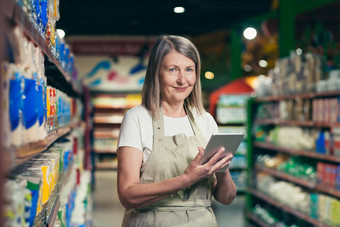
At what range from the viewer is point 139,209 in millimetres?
2354

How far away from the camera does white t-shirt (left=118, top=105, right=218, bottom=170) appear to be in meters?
2.30

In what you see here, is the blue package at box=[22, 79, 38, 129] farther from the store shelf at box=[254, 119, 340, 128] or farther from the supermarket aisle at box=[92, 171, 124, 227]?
the supermarket aisle at box=[92, 171, 124, 227]

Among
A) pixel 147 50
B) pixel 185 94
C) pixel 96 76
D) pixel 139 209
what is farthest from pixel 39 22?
pixel 96 76

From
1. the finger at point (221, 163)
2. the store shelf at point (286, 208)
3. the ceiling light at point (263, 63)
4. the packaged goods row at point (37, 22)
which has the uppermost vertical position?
the ceiling light at point (263, 63)

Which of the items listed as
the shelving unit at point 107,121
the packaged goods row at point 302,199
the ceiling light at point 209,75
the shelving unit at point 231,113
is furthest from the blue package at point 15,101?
the ceiling light at point 209,75

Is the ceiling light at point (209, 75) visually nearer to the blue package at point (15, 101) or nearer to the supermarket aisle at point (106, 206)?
the supermarket aisle at point (106, 206)

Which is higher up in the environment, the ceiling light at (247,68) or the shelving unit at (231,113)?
the ceiling light at (247,68)

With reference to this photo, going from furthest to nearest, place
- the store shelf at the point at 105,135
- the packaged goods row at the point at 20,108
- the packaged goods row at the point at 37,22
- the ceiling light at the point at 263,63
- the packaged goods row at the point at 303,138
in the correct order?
the ceiling light at the point at 263,63 → the store shelf at the point at 105,135 → the packaged goods row at the point at 303,138 → the packaged goods row at the point at 37,22 → the packaged goods row at the point at 20,108

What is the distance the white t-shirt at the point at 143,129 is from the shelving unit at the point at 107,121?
38.8 feet

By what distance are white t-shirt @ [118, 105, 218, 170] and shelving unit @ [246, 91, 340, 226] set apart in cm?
278

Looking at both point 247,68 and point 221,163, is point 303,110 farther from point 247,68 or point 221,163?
point 247,68

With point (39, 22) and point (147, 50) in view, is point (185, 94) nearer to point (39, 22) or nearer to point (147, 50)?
point (39, 22)

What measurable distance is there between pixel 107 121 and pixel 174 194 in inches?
479

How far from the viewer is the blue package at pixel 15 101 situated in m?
1.28
